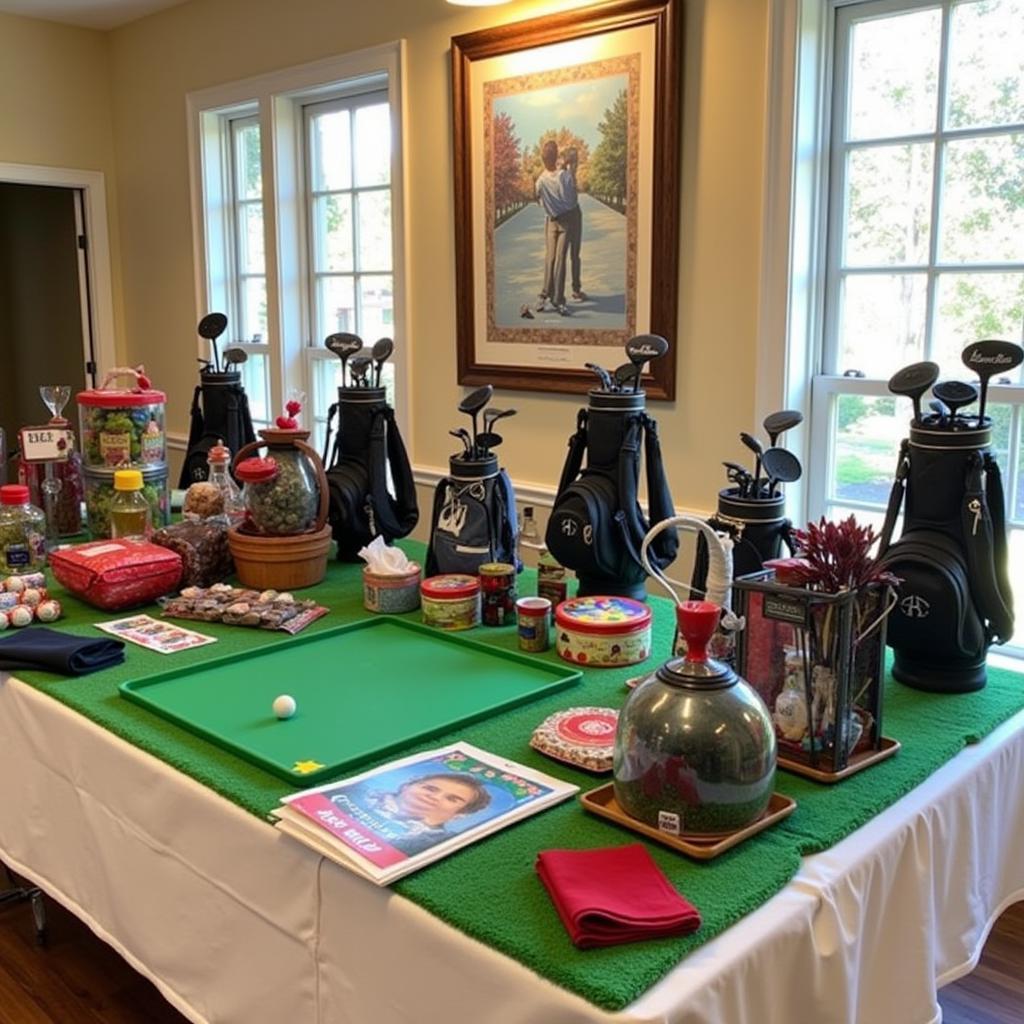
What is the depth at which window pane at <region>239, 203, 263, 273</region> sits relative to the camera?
474cm

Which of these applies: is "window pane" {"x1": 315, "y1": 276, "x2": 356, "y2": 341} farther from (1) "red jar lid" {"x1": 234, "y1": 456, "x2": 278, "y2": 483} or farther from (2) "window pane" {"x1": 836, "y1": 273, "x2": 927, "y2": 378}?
(1) "red jar lid" {"x1": 234, "y1": 456, "x2": 278, "y2": 483}

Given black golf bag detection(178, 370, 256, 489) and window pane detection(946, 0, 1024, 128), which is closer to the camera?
window pane detection(946, 0, 1024, 128)

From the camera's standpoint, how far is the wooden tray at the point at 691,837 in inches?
44.4

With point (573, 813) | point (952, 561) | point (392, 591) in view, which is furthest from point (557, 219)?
point (573, 813)

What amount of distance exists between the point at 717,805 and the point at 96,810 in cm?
93

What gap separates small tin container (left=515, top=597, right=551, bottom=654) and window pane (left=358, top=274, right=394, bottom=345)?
2.54 m

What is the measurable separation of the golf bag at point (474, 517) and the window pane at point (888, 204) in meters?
1.42

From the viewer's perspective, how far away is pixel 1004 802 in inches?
58.7

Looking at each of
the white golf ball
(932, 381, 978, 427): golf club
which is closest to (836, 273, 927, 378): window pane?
(932, 381, 978, 427): golf club

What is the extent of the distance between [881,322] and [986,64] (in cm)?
67

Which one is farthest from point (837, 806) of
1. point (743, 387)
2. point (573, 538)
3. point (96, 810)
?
point (743, 387)

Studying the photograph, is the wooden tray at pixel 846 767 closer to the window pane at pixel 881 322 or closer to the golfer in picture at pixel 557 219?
the window pane at pixel 881 322

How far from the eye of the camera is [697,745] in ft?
3.66

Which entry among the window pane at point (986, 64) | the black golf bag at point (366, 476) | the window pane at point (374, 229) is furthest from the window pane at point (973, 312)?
the window pane at point (374, 229)
